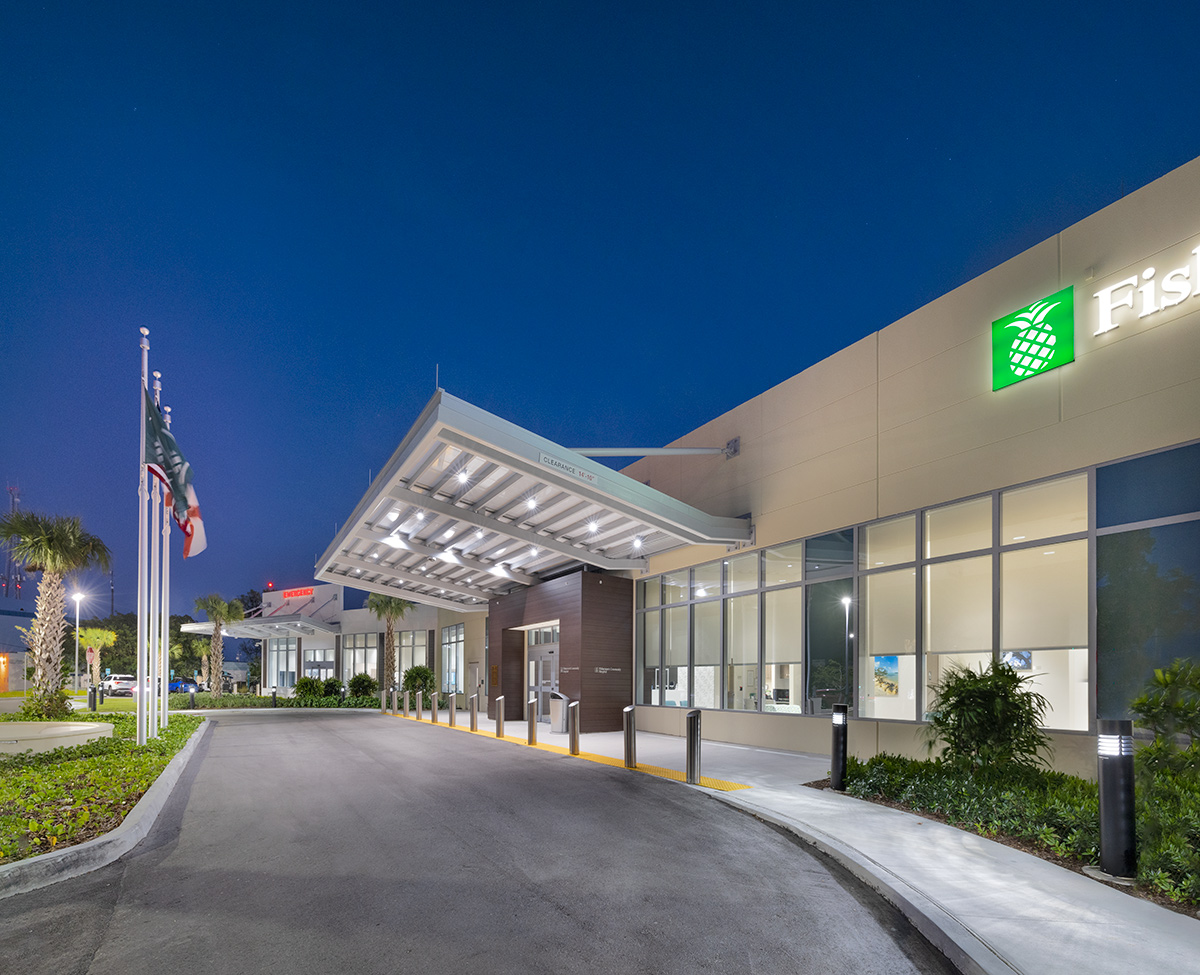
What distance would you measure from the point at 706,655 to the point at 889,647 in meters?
6.17

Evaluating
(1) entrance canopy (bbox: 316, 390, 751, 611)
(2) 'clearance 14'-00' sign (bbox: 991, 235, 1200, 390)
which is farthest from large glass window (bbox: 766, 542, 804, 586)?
(2) 'clearance 14'-00' sign (bbox: 991, 235, 1200, 390)

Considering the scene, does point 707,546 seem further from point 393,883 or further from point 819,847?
point 393,883

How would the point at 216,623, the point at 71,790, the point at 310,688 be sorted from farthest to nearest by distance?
the point at 216,623 < the point at 310,688 < the point at 71,790

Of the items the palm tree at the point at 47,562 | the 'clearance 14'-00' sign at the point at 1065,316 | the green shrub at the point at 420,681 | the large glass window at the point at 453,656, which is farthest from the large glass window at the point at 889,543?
the green shrub at the point at 420,681

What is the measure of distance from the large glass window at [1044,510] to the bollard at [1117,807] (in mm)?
4671

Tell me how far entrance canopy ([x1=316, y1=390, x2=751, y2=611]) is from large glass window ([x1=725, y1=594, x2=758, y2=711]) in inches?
60.4

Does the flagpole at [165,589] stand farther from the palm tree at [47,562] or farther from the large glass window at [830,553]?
the large glass window at [830,553]

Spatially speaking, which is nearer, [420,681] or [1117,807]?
[1117,807]

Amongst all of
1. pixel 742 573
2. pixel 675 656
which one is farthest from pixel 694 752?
pixel 675 656

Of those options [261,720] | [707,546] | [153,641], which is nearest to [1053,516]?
[707,546]

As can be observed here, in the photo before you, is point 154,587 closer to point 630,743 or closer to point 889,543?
point 630,743

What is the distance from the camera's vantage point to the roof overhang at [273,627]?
49.5 meters

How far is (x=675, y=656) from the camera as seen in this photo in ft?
68.9

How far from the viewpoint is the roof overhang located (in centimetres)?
4948
